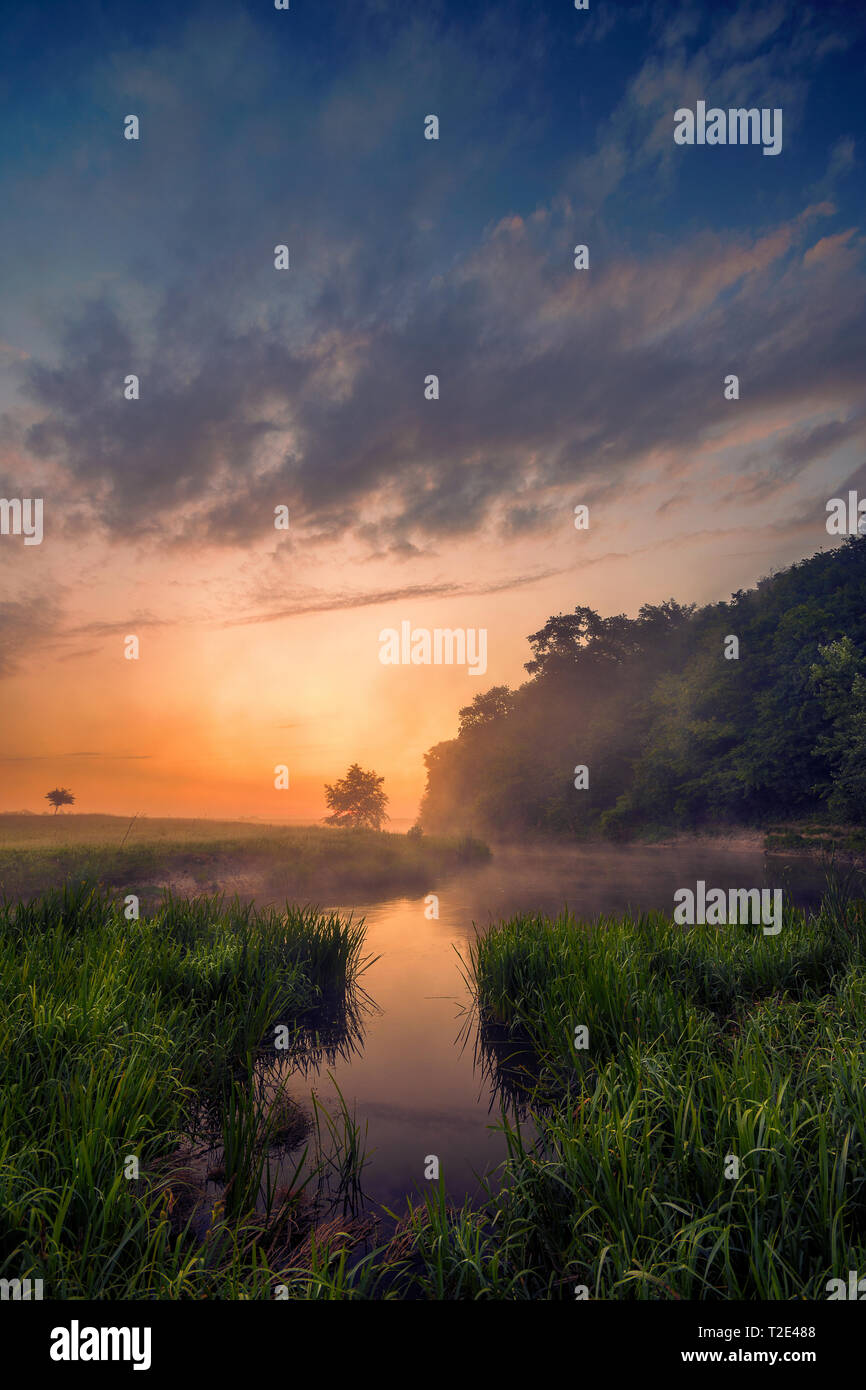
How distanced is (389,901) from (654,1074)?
58.8 ft

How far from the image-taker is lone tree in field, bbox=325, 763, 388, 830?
7325cm

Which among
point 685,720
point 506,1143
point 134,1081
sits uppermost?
point 685,720

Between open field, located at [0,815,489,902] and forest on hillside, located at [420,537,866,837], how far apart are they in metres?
11.3

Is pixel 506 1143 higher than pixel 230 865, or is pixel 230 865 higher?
pixel 506 1143

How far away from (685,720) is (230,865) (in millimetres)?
36063

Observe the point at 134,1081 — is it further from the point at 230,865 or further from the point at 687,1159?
the point at 230,865

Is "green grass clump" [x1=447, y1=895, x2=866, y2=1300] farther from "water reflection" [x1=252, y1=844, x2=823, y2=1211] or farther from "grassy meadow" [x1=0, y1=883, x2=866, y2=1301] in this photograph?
"water reflection" [x1=252, y1=844, x2=823, y2=1211]

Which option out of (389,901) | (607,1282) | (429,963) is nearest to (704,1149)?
(607,1282)

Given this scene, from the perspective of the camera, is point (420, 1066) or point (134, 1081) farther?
point (420, 1066)

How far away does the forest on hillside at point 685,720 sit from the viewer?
124ft

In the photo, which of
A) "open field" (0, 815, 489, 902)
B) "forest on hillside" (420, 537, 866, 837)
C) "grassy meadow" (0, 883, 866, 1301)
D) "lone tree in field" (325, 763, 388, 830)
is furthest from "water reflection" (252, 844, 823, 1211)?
"lone tree in field" (325, 763, 388, 830)

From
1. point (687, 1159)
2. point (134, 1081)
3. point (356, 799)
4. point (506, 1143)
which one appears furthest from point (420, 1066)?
point (356, 799)

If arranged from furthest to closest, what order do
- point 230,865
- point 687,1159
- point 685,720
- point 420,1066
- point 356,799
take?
point 356,799, point 685,720, point 230,865, point 420,1066, point 687,1159

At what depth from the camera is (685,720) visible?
46.3 m
